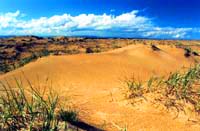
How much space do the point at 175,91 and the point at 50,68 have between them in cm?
399

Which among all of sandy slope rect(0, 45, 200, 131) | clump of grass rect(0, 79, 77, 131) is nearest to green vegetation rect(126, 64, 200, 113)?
sandy slope rect(0, 45, 200, 131)

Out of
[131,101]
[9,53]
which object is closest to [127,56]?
[131,101]

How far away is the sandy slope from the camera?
585 cm

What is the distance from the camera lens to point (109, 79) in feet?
30.3

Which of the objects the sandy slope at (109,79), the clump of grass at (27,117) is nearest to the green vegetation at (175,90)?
the sandy slope at (109,79)

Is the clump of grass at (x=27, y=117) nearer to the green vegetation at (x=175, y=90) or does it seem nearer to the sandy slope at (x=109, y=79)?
the sandy slope at (x=109, y=79)

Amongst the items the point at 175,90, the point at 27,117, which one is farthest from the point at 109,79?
the point at 27,117

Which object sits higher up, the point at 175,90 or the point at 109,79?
the point at 175,90

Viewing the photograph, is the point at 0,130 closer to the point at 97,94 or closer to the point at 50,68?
the point at 97,94

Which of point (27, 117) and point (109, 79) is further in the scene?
point (109, 79)

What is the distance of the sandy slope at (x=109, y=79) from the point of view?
5.85 metres

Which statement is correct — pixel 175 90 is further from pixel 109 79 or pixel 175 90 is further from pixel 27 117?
pixel 27 117

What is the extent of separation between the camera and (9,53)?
30.1m

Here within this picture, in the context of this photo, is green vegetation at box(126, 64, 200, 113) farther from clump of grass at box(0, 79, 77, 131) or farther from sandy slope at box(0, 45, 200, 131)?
clump of grass at box(0, 79, 77, 131)
